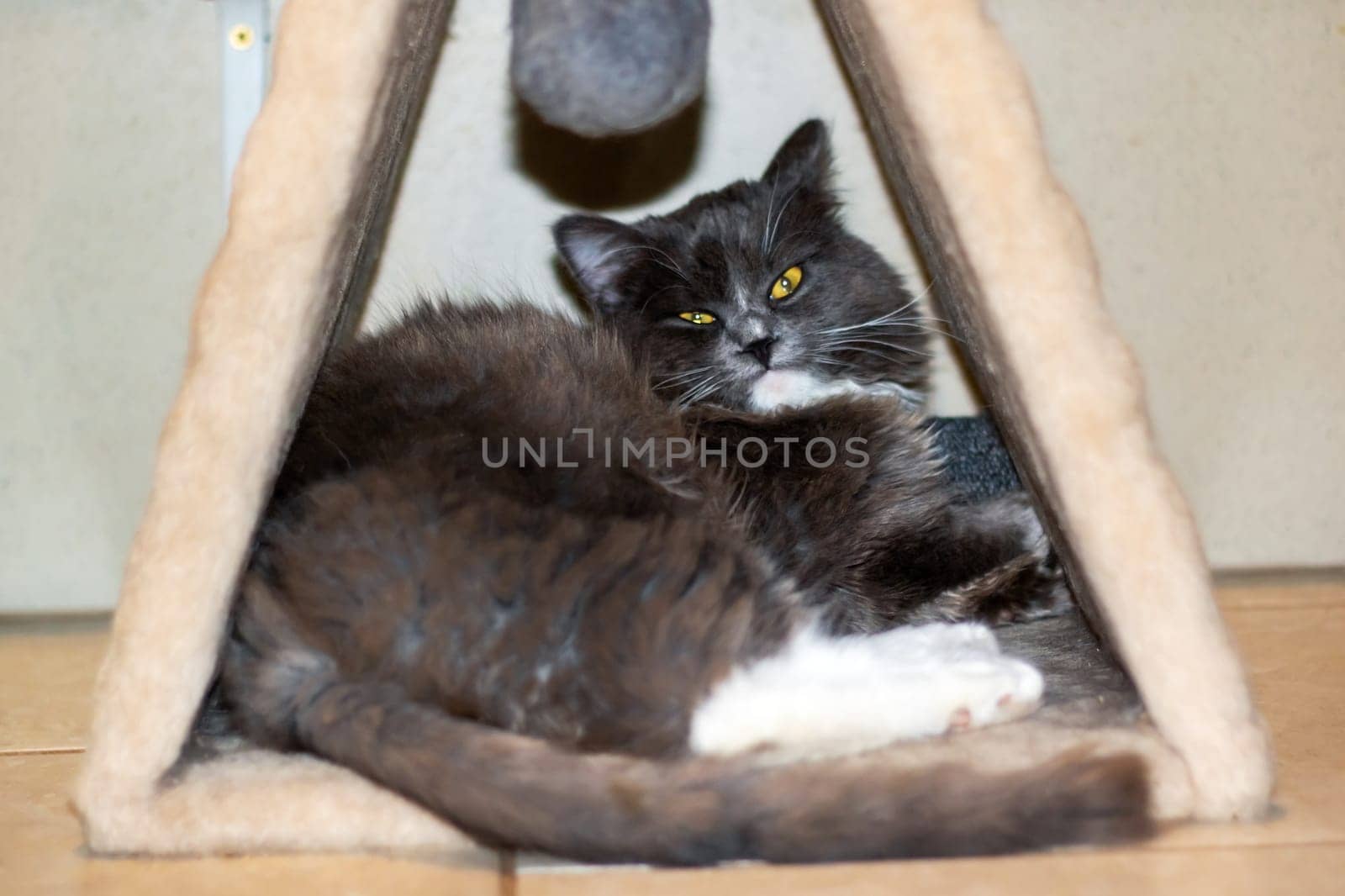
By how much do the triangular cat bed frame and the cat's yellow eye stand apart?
0.73m

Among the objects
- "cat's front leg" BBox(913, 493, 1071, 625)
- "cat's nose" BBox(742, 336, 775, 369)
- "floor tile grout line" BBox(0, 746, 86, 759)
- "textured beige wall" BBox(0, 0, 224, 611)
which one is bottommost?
"cat's front leg" BBox(913, 493, 1071, 625)

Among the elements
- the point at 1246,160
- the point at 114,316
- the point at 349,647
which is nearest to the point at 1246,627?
the point at 1246,160

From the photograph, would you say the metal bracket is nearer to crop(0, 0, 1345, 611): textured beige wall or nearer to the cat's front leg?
crop(0, 0, 1345, 611): textured beige wall

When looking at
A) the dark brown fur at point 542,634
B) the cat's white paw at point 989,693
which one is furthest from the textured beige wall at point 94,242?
the cat's white paw at point 989,693

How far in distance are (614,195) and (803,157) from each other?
496 millimetres

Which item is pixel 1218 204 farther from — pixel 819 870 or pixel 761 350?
pixel 819 870

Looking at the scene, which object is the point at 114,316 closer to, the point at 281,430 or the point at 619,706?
the point at 281,430

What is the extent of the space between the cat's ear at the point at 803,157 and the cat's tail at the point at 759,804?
4.15 feet

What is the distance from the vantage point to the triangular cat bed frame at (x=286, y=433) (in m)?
1.24

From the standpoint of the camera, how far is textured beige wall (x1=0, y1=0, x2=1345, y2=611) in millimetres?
2355

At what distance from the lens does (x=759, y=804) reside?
43.6 inches

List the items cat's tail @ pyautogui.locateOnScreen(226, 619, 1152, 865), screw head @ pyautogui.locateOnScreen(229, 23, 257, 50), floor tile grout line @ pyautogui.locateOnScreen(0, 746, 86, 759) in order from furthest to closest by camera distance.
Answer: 1. screw head @ pyautogui.locateOnScreen(229, 23, 257, 50)
2. floor tile grout line @ pyautogui.locateOnScreen(0, 746, 86, 759)
3. cat's tail @ pyautogui.locateOnScreen(226, 619, 1152, 865)

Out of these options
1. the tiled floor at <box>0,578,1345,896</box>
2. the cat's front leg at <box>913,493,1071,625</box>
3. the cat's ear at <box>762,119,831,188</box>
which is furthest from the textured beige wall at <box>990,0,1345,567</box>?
the tiled floor at <box>0,578,1345,896</box>

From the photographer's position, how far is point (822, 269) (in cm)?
206
